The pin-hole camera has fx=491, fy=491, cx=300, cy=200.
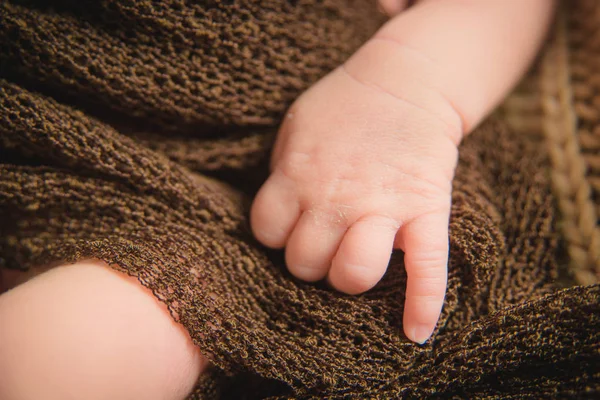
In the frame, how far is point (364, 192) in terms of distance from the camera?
18.8 inches

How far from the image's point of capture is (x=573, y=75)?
2.12 feet

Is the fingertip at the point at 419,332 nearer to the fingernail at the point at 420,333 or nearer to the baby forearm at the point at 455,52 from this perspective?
the fingernail at the point at 420,333

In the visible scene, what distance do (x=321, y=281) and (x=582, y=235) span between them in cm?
31

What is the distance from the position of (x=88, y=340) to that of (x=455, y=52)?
460 mm

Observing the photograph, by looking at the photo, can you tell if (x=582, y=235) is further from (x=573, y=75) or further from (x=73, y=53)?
(x=73, y=53)

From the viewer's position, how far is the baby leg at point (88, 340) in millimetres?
395

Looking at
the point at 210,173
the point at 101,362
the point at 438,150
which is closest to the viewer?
the point at 101,362

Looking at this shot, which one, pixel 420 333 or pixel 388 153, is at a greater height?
pixel 388 153

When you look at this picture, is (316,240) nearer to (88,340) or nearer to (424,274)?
(424,274)

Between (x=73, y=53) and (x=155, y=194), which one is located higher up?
(x=73, y=53)

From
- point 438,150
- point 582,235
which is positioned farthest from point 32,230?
point 582,235

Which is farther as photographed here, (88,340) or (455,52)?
(455,52)

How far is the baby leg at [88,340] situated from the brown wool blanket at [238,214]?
2cm

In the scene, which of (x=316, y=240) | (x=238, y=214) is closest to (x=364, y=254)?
(x=316, y=240)
